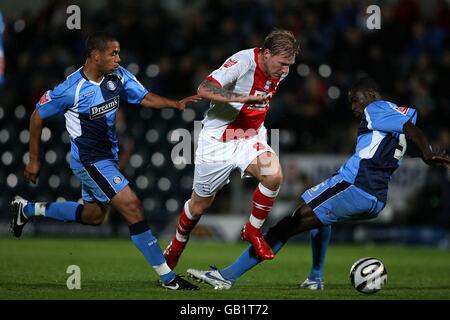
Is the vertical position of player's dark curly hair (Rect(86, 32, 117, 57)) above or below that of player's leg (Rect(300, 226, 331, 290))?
above

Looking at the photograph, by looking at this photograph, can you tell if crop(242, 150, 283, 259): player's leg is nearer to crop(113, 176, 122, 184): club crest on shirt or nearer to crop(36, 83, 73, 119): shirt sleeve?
crop(113, 176, 122, 184): club crest on shirt

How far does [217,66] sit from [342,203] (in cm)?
876

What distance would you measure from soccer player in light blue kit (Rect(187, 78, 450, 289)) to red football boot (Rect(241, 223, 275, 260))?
0.13m

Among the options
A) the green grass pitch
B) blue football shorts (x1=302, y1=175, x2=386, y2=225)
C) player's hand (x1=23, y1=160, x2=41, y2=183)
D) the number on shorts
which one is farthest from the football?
player's hand (x1=23, y1=160, x2=41, y2=183)

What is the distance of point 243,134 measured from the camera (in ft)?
27.6

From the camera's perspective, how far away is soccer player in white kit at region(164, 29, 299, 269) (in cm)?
803

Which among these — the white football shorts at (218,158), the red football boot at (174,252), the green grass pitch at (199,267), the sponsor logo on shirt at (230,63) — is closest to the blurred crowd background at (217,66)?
the green grass pitch at (199,267)

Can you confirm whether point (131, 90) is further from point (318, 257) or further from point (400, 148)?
point (400, 148)

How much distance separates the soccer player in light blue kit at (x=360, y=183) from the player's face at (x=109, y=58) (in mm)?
2041

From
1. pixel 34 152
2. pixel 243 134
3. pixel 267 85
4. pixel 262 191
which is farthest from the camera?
pixel 243 134

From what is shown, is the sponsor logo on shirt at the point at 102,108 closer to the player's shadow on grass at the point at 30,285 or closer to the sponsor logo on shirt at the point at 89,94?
the sponsor logo on shirt at the point at 89,94

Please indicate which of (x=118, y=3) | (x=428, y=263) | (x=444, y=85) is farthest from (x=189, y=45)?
(x=428, y=263)

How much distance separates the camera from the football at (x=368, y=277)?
7738mm

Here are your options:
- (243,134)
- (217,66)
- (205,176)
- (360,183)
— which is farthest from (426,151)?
(217,66)
